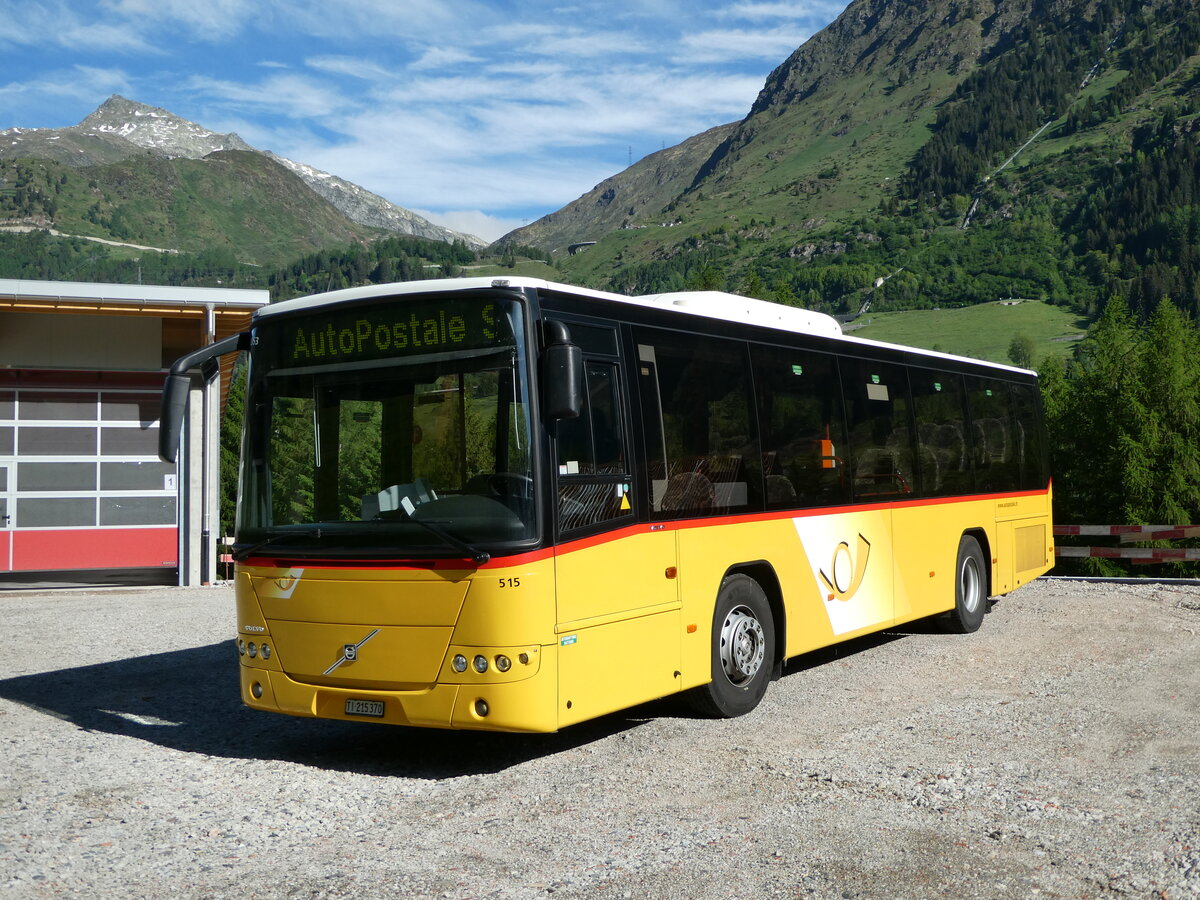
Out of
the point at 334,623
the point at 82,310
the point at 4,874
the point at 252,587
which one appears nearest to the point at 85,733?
the point at 252,587

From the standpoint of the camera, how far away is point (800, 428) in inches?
380

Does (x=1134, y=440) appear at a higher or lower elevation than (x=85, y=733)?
higher

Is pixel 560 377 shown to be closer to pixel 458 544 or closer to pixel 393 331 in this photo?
pixel 458 544

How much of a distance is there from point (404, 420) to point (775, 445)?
3.27m

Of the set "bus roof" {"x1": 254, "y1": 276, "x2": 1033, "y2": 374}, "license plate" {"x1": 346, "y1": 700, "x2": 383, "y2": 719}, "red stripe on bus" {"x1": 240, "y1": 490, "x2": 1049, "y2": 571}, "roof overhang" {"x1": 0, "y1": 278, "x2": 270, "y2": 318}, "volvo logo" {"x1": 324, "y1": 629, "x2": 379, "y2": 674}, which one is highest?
"roof overhang" {"x1": 0, "y1": 278, "x2": 270, "y2": 318}

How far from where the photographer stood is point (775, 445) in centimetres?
927

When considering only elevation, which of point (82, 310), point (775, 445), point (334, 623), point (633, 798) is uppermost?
point (82, 310)

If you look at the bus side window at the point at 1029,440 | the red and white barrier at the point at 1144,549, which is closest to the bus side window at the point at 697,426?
the bus side window at the point at 1029,440

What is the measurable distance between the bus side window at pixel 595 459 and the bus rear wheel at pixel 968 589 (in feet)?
20.5

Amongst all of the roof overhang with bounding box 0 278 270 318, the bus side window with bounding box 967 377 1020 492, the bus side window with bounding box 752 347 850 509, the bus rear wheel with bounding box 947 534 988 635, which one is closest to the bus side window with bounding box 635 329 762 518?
Result: the bus side window with bounding box 752 347 850 509

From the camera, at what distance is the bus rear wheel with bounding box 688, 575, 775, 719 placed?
827 cm

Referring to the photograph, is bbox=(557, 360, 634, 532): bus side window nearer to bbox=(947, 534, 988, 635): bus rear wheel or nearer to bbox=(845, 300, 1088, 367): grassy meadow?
bbox=(947, 534, 988, 635): bus rear wheel

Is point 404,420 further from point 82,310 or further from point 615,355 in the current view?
point 82,310

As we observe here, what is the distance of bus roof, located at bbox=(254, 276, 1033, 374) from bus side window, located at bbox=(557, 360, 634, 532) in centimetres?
57
